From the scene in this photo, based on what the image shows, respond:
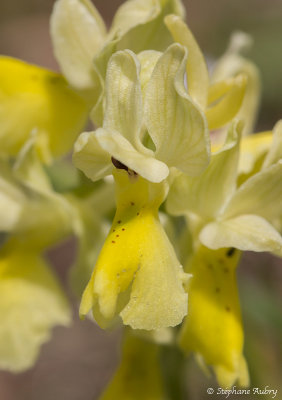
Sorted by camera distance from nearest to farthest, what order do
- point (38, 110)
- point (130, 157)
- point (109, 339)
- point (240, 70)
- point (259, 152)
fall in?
point (130, 157) < point (259, 152) < point (38, 110) < point (240, 70) < point (109, 339)

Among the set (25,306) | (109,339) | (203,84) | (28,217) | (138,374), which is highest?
(203,84)

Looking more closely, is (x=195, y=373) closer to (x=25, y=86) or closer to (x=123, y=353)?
(x=123, y=353)

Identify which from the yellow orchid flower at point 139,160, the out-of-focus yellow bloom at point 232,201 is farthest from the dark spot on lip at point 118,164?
the out-of-focus yellow bloom at point 232,201

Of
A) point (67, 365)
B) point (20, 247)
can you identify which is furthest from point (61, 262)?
point (20, 247)

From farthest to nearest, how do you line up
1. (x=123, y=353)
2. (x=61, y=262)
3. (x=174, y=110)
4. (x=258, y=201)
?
1. (x=61, y=262)
2. (x=123, y=353)
3. (x=258, y=201)
4. (x=174, y=110)

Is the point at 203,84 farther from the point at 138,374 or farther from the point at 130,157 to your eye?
the point at 138,374

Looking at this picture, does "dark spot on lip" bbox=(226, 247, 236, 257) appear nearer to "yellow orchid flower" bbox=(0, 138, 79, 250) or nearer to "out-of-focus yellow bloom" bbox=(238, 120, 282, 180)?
"out-of-focus yellow bloom" bbox=(238, 120, 282, 180)

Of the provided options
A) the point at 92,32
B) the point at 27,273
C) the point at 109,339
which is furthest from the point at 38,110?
the point at 109,339
